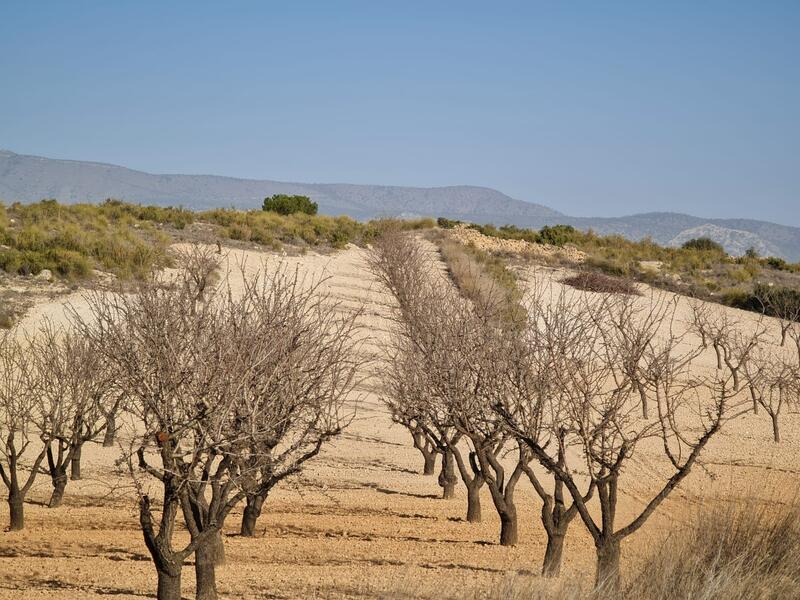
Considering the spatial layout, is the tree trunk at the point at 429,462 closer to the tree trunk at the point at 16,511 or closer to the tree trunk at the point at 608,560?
the tree trunk at the point at 16,511

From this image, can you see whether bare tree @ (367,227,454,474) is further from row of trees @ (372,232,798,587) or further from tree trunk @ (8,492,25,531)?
tree trunk @ (8,492,25,531)

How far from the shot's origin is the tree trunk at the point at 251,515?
13.9m

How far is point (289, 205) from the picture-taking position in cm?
7162

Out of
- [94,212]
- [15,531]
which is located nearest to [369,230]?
[94,212]

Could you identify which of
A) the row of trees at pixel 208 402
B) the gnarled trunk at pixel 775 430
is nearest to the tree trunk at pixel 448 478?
the row of trees at pixel 208 402

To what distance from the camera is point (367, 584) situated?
1043cm

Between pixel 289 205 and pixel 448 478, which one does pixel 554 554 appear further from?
pixel 289 205

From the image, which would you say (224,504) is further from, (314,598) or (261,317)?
(261,317)

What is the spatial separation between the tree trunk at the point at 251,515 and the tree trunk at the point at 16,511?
9.40 feet

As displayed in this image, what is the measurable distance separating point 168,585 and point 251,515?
4644 mm

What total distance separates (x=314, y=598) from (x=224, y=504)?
123 cm

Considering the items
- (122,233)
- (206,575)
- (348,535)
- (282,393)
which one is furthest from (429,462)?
(122,233)

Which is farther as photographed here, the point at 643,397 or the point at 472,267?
the point at 472,267

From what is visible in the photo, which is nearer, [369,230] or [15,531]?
[15,531]
